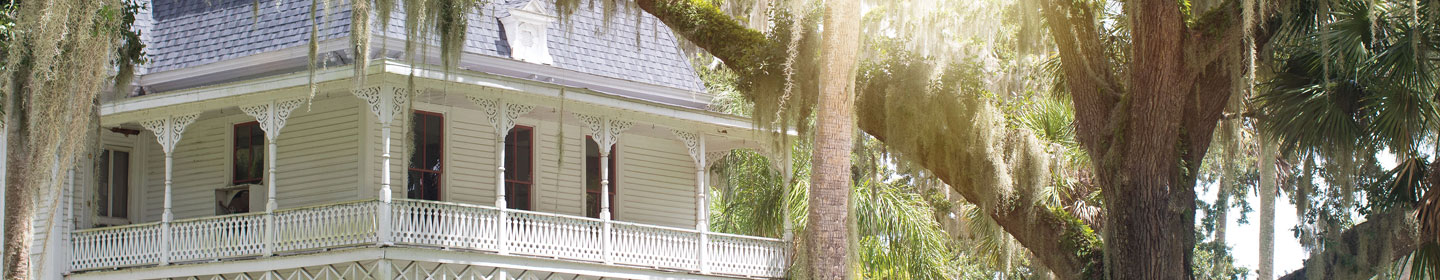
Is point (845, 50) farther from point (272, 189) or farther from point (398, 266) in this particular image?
point (272, 189)

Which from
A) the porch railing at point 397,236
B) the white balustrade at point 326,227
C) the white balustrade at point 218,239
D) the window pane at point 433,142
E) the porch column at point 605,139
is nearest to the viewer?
the white balustrade at point 326,227

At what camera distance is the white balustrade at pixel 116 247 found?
60.2 feet

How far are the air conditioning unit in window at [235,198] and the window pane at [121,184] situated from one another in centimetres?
139

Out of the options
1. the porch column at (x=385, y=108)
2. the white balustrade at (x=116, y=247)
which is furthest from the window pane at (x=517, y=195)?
the white balustrade at (x=116, y=247)

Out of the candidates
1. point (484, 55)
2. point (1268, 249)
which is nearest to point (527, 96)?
point (484, 55)

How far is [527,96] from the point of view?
18531 mm

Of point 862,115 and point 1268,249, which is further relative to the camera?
point 1268,249

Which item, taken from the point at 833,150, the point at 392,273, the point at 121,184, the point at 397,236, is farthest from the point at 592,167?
the point at 833,150

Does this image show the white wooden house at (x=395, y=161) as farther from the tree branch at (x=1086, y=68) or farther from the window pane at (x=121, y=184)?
the tree branch at (x=1086, y=68)

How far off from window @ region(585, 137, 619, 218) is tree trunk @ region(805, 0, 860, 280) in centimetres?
676

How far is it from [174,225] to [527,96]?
14.8ft

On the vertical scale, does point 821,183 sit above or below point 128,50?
below

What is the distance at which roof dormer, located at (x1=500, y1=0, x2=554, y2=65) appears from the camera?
20766 mm

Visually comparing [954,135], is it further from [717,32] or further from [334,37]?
[334,37]
